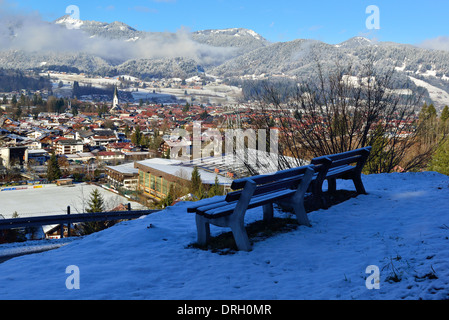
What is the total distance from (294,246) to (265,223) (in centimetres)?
72

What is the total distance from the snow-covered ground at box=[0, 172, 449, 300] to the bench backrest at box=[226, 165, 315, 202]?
1.48 ft

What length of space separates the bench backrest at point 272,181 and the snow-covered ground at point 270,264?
450 mm

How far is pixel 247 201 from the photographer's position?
3285 mm

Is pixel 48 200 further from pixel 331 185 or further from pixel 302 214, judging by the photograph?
pixel 302 214

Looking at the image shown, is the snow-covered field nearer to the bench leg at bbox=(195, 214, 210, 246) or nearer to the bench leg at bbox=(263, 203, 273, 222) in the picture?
the bench leg at bbox=(263, 203, 273, 222)

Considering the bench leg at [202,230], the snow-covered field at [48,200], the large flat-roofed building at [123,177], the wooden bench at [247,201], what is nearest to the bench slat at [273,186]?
the wooden bench at [247,201]

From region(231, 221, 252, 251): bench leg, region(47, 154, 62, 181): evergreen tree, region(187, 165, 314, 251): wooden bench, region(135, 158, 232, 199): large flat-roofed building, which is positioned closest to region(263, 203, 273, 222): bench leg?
region(187, 165, 314, 251): wooden bench

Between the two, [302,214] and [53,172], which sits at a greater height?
[302,214]

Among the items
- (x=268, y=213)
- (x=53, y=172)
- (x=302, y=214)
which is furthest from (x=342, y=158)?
(x=53, y=172)

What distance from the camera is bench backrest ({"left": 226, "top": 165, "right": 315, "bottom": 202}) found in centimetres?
322

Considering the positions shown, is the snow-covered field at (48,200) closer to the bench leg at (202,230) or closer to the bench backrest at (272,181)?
the bench leg at (202,230)

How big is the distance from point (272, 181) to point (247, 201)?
1.34 ft
